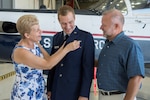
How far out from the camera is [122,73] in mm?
2201

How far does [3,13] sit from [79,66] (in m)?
2.21

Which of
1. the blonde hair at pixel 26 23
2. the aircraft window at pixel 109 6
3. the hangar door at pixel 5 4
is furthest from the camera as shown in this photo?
the hangar door at pixel 5 4

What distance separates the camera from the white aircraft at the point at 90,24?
4.00 metres

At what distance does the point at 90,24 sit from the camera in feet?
13.2

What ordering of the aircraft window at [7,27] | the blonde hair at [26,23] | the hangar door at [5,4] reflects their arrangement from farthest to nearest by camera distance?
1. the hangar door at [5,4]
2. the aircraft window at [7,27]
3. the blonde hair at [26,23]

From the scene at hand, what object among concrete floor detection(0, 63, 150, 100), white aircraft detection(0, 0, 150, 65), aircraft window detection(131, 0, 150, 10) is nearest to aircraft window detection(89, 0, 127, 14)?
white aircraft detection(0, 0, 150, 65)

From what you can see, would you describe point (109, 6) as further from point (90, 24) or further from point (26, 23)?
point (26, 23)

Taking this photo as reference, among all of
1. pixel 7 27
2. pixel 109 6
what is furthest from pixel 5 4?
pixel 109 6

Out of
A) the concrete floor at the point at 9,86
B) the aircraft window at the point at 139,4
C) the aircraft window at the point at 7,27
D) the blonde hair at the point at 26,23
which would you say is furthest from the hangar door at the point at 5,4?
the blonde hair at the point at 26,23

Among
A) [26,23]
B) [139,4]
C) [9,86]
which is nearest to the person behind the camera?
[26,23]

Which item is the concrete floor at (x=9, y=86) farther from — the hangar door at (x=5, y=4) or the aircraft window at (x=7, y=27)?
the hangar door at (x=5, y=4)

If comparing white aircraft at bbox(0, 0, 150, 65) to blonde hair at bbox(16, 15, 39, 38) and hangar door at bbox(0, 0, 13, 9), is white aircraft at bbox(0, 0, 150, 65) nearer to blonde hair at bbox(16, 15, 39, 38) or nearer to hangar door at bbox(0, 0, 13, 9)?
blonde hair at bbox(16, 15, 39, 38)

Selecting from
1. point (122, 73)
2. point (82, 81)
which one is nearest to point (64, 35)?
point (82, 81)

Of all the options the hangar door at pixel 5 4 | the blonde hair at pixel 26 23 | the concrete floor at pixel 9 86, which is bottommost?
the concrete floor at pixel 9 86
